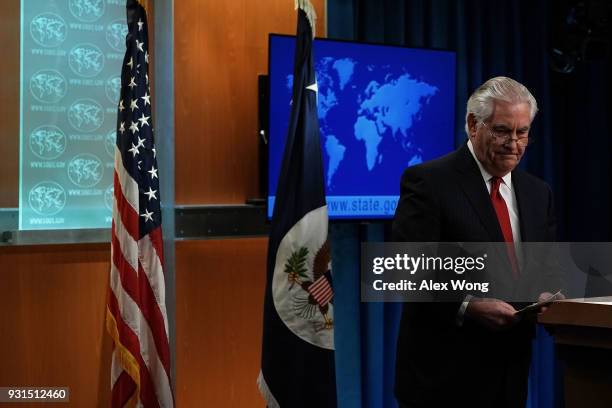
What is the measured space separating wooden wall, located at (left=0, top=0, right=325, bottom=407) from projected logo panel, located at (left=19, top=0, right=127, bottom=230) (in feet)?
0.21

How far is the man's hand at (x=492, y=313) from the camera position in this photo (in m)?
2.19

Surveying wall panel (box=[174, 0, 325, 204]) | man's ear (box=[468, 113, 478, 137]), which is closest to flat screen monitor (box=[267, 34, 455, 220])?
wall panel (box=[174, 0, 325, 204])

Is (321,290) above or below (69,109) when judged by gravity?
below

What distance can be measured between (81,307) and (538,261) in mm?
2116

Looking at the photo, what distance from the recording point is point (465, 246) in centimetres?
233

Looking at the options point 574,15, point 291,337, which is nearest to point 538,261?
point 291,337

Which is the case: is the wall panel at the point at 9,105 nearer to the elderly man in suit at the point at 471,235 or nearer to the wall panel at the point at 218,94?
the wall panel at the point at 218,94

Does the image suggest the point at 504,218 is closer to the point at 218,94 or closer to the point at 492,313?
the point at 492,313

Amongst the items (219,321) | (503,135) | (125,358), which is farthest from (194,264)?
(503,135)

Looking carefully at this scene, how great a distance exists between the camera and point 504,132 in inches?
93.7

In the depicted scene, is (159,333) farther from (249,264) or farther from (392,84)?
(392,84)

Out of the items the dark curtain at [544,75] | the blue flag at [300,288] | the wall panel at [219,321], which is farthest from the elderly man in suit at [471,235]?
the dark curtain at [544,75]

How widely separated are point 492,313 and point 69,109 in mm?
2259

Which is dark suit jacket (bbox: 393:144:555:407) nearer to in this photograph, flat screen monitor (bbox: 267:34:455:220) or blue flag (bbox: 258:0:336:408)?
blue flag (bbox: 258:0:336:408)
